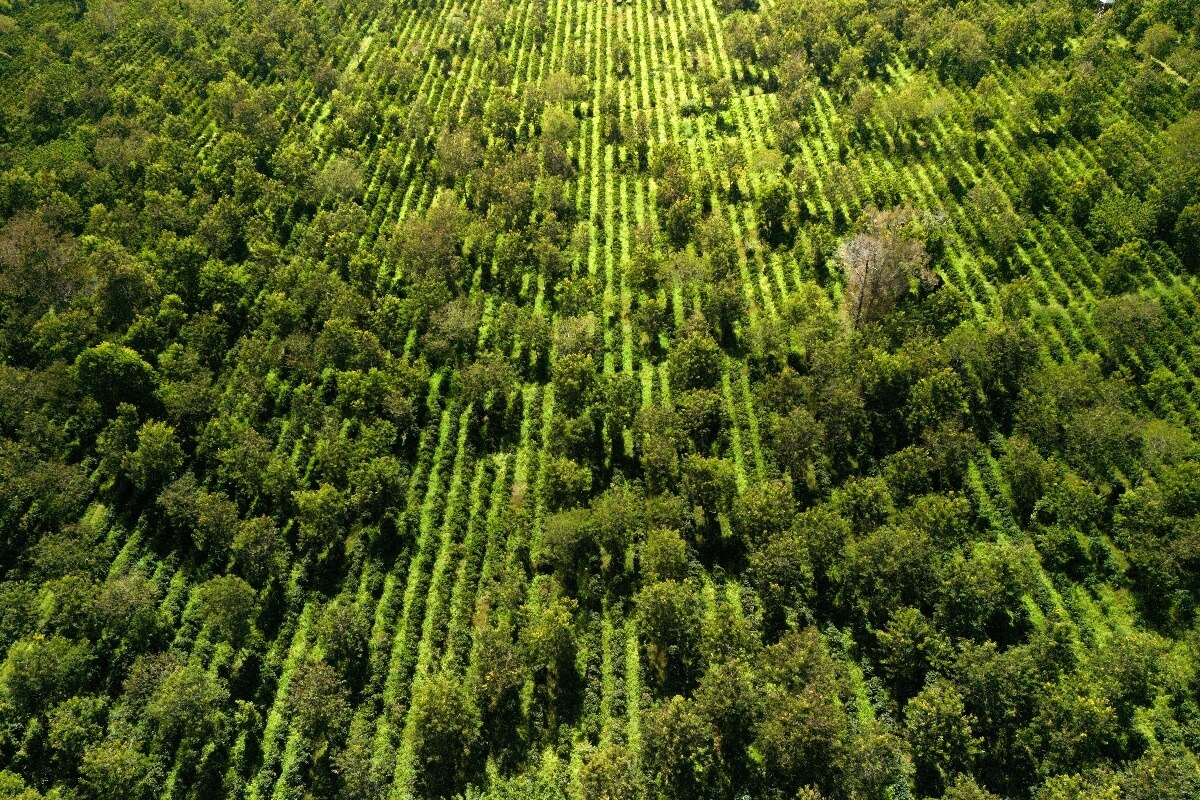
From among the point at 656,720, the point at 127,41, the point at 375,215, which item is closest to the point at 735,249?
the point at 375,215

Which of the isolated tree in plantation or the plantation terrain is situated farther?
the isolated tree in plantation

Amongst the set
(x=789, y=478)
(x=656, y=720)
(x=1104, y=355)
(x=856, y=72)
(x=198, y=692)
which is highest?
(x=856, y=72)

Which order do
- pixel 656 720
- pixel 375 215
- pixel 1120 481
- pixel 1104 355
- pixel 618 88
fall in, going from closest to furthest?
pixel 656 720 → pixel 1120 481 → pixel 1104 355 → pixel 375 215 → pixel 618 88

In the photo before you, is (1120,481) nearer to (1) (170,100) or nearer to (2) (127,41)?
(1) (170,100)

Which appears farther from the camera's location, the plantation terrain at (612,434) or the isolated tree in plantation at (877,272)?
the isolated tree in plantation at (877,272)

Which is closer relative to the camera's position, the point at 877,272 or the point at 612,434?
the point at 612,434

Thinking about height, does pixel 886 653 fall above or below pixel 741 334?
below

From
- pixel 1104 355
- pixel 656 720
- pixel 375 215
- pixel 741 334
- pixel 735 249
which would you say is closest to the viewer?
pixel 656 720

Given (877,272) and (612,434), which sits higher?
A: (877,272)
